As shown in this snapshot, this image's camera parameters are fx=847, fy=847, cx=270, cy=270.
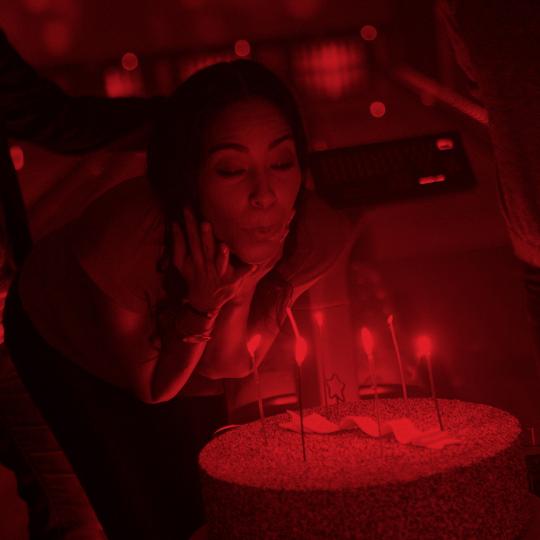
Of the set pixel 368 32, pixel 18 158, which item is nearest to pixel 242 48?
pixel 368 32

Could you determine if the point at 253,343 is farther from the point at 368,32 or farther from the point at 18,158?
the point at 368,32

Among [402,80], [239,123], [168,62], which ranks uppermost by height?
[168,62]

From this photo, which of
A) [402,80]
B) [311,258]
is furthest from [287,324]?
[402,80]

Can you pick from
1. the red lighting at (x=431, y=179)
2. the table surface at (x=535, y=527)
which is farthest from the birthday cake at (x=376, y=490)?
the red lighting at (x=431, y=179)

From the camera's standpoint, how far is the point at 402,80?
2.08 metres

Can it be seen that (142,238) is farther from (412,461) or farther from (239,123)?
(412,461)

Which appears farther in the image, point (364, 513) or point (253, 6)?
point (253, 6)

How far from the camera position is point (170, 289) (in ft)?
3.16

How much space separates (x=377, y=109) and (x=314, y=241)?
0.84 m

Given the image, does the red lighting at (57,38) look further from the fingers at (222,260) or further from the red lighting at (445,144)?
the fingers at (222,260)

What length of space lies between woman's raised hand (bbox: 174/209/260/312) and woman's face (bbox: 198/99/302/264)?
3cm

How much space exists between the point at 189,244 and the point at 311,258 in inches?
8.3

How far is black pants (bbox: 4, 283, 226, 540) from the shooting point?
1.01 meters

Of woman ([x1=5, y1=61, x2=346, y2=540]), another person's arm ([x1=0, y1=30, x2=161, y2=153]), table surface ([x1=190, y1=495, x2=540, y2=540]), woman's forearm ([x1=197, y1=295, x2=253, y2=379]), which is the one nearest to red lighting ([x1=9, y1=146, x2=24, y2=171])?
another person's arm ([x1=0, y1=30, x2=161, y2=153])
